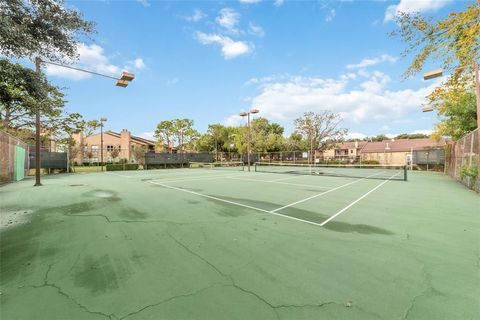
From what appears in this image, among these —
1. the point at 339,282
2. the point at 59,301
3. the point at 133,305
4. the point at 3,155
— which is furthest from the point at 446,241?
the point at 3,155

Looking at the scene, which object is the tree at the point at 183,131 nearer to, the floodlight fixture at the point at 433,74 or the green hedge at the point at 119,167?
the green hedge at the point at 119,167

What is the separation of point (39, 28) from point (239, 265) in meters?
6.57

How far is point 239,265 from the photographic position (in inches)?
121

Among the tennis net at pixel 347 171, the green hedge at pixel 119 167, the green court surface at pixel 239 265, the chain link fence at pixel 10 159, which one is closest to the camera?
the green court surface at pixel 239 265

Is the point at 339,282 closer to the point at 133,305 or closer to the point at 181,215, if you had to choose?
the point at 133,305

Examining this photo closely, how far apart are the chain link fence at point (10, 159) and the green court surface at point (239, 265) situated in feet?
27.4

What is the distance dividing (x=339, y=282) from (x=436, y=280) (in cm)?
119

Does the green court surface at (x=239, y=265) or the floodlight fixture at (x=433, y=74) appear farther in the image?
the floodlight fixture at (x=433, y=74)

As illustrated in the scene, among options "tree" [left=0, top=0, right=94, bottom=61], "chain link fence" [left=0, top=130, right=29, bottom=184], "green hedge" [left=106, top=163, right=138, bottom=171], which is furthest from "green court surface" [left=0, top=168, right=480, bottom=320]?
"green hedge" [left=106, top=163, right=138, bottom=171]

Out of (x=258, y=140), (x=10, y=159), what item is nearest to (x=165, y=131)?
(x=258, y=140)

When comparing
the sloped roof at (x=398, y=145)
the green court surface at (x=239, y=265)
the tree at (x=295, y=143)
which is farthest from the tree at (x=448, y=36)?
the sloped roof at (x=398, y=145)

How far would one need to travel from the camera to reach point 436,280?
2.72 m

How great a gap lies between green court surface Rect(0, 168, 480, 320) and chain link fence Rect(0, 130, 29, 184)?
8.36m

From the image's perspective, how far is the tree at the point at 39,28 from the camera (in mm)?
4375
